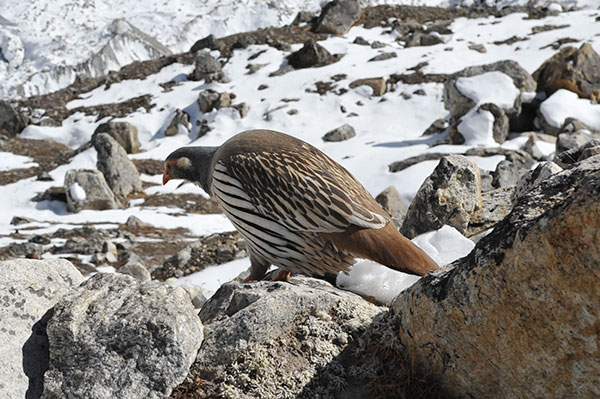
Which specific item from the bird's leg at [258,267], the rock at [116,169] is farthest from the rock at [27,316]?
the rock at [116,169]

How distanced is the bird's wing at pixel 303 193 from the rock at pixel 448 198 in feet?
5.98

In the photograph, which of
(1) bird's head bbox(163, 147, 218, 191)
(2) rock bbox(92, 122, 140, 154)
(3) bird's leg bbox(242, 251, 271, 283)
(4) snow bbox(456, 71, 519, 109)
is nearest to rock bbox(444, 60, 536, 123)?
(4) snow bbox(456, 71, 519, 109)

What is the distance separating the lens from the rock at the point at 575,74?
64.1 feet

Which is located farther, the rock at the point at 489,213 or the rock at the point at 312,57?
the rock at the point at 312,57

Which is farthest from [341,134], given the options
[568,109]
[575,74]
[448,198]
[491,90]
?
[448,198]

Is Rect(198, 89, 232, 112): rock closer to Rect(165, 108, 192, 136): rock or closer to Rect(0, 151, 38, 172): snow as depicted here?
Rect(165, 108, 192, 136): rock

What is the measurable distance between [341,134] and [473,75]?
5217 mm

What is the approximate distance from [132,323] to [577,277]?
83.2 inches

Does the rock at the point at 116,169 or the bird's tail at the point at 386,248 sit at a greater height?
the bird's tail at the point at 386,248

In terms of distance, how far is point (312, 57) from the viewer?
29766 millimetres

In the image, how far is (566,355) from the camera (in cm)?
237

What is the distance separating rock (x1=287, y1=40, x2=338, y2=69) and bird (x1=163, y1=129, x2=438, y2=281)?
84.9 ft

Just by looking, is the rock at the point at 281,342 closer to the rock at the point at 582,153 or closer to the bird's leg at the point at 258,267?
the bird's leg at the point at 258,267

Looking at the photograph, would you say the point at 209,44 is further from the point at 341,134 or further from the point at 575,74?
the point at 575,74
